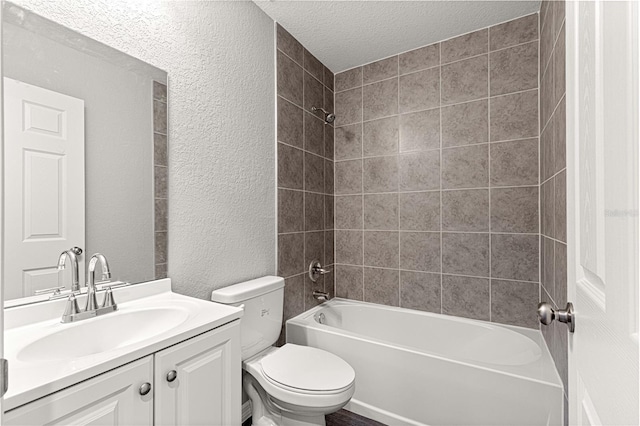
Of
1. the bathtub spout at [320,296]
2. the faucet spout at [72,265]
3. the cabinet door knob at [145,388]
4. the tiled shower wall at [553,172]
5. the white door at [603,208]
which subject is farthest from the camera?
the bathtub spout at [320,296]

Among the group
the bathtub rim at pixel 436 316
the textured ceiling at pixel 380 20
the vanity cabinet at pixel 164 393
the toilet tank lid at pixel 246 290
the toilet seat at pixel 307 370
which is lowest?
the toilet seat at pixel 307 370

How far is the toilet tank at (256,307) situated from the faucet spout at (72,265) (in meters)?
0.57

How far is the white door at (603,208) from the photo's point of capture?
1.09 ft

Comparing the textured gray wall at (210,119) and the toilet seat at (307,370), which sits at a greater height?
the textured gray wall at (210,119)

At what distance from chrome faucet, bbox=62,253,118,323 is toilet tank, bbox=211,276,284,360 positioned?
474 millimetres

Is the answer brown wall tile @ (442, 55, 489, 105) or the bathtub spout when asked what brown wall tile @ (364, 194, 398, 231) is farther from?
brown wall tile @ (442, 55, 489, 105)

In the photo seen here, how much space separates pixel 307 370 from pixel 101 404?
0.92 metres

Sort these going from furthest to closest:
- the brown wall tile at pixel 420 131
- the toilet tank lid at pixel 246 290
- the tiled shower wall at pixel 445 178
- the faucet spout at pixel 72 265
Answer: the brown wall tile at pixel 420 131, the tiled shower wall at pixel 445 178, the toilet tank lid at pixel 246 290, the faucet spout at pixel 72 265

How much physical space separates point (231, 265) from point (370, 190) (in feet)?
4.37

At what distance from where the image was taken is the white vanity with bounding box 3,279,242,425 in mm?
675

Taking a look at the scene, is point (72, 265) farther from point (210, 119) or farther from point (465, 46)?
point (465, 46)

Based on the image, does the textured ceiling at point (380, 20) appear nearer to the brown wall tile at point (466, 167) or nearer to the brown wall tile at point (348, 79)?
the brown wall tile at point (348, 79)

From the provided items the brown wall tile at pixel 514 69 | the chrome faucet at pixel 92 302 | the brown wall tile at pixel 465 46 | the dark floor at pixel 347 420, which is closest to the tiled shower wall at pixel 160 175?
the chrome faucet at pixel 92 302

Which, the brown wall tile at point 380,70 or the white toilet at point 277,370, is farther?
the brown wall tile at point 380,70
